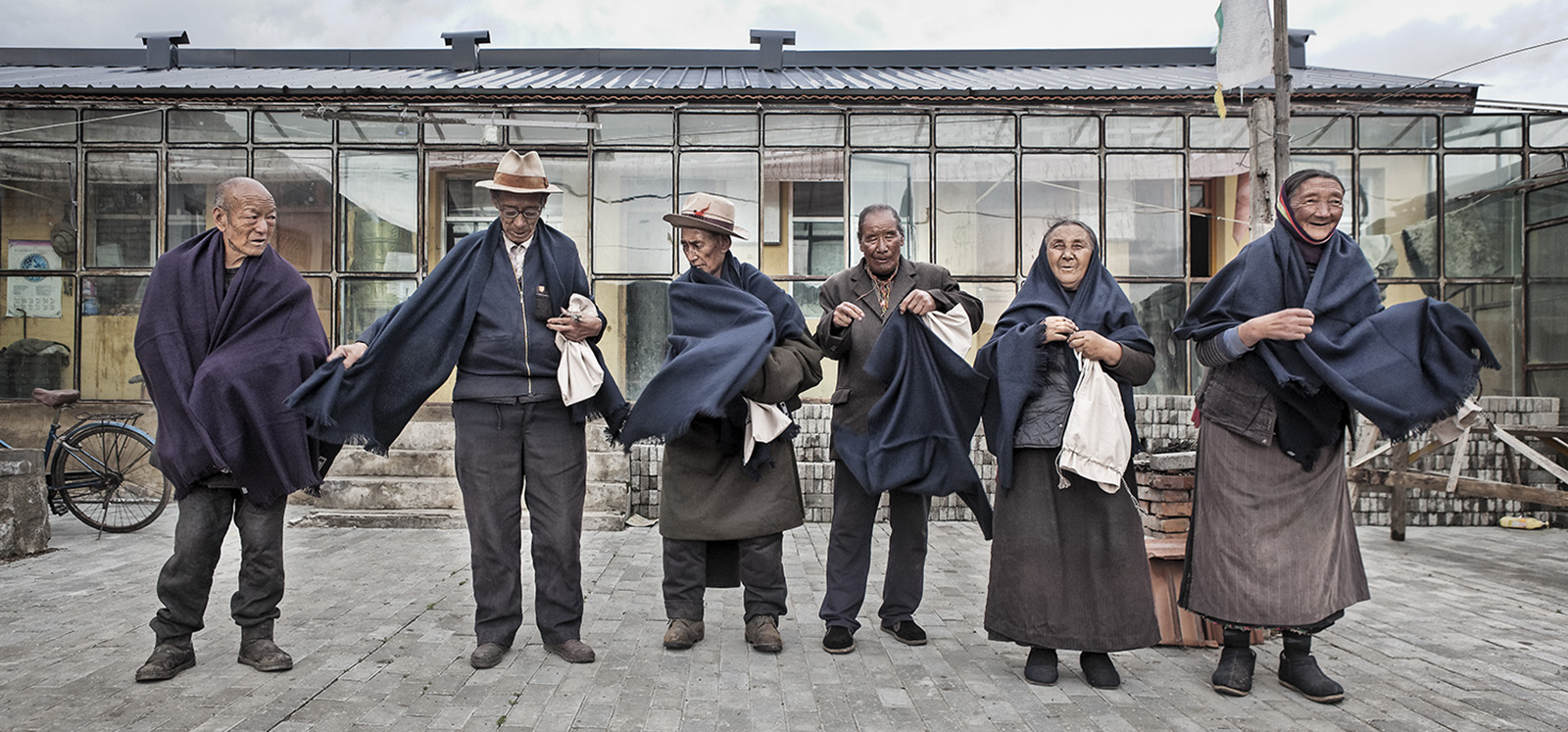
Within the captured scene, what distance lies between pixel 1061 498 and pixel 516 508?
2.22 metres

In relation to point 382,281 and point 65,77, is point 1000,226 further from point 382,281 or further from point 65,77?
point 65,77

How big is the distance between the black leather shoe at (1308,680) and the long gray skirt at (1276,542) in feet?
0.63

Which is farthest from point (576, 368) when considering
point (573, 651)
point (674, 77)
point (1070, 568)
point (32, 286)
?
point (674, 77)

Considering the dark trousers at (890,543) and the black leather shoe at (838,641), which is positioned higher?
the dark trousers at (890,543)

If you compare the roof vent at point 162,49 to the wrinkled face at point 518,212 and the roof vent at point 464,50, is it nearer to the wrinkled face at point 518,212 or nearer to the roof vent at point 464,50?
the roof vent at point 464,50

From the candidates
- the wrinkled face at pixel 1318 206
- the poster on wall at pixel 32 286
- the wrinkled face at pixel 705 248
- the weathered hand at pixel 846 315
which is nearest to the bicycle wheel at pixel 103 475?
the poster on wall at pixel 32 286

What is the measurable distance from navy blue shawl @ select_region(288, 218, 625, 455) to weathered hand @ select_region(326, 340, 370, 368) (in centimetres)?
2

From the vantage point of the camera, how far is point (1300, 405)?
355 cm

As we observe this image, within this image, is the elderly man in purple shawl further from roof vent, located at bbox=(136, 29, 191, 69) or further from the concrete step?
roof vent, located at bbox=(136, 29, 191, 69)

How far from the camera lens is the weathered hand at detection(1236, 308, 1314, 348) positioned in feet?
11.2

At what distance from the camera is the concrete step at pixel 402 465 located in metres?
8.55

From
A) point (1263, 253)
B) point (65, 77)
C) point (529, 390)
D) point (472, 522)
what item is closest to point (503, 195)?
point (529, 390)

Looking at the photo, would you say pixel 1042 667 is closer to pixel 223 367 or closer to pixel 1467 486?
pixel 223 367

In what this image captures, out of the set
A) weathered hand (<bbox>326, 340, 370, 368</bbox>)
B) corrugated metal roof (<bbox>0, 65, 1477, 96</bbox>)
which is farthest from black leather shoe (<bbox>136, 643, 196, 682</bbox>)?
corrugated metal roof (<bbox>0, 65, 1477, 96</bbox>)
